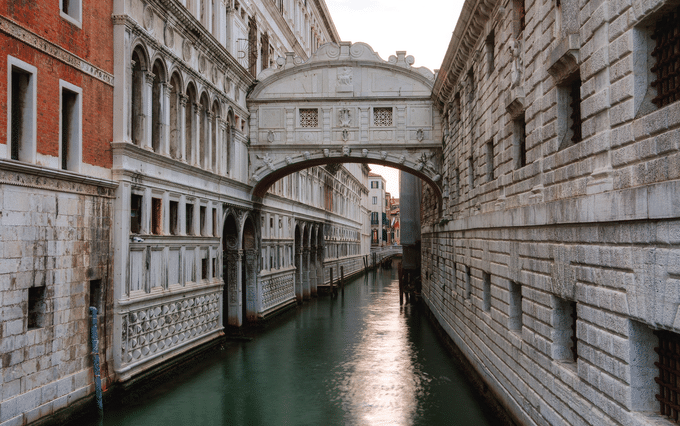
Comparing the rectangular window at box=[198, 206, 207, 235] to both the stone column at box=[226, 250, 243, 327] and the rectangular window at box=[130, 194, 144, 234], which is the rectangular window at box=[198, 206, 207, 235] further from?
the rectangular window at box=[130, 194, 144, 234]

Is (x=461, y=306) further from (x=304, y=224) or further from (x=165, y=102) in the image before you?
(x=304, y=224)

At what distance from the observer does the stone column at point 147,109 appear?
→ 12289 mm

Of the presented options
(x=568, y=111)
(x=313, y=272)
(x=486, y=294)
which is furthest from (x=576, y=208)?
(x=313, y=272)

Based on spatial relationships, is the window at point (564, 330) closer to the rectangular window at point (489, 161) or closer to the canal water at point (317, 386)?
the canal water at point (317, 386)

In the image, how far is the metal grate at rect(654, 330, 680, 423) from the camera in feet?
16.7

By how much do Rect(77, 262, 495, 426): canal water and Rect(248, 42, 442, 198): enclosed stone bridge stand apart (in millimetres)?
5845

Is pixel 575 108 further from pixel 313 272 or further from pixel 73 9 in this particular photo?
pixel 313 272

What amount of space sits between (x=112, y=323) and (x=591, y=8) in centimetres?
948

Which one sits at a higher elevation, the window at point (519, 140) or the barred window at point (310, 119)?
the barred window at point (310, 119)

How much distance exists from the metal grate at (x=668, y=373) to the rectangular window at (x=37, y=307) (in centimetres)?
841

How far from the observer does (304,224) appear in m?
29.7

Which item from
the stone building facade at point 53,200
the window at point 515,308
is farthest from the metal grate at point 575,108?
the stone building facade at point 53,200

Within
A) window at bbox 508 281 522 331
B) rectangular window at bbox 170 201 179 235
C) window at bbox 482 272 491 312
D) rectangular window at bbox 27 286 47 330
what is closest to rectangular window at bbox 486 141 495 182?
window at bbox 482 272 491 312

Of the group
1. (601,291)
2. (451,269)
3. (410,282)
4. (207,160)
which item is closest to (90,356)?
(207,160)
